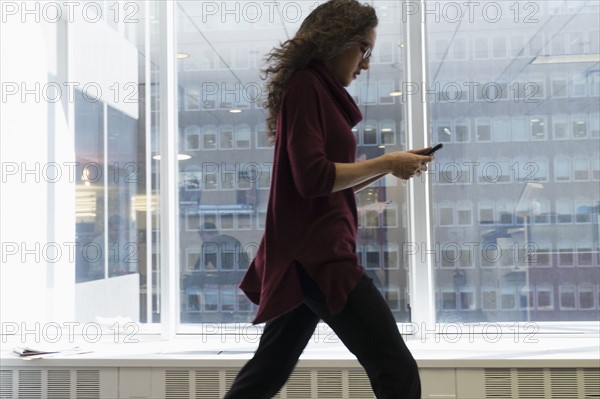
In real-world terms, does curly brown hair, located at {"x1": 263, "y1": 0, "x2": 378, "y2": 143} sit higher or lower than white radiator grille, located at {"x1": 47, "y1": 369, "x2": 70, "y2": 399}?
higher

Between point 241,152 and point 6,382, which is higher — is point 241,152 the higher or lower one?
the higher one

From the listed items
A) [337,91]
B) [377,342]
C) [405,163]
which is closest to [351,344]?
[377,342]

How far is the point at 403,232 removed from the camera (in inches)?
121

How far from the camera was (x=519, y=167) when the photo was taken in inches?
119

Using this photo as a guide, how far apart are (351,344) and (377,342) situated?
0.07 metres

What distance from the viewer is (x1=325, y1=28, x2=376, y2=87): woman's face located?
1.64 m

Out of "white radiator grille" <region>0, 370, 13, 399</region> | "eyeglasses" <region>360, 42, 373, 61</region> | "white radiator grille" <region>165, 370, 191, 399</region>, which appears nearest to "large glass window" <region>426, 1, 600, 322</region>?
"white radiator grille" <region>165, 370, 191, 399</region>

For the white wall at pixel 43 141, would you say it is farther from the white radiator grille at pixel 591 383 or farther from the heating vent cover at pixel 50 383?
the white radiator grille at pixel 591 383

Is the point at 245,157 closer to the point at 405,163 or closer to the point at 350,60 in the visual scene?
the point at 350,60

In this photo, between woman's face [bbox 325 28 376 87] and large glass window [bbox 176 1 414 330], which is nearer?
woman's face [bbox 325 28 376 87]

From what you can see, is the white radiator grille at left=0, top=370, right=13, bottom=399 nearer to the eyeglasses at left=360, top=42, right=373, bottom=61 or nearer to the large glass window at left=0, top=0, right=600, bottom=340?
the large glass window at left=0, top=0, right=600, bottom=340

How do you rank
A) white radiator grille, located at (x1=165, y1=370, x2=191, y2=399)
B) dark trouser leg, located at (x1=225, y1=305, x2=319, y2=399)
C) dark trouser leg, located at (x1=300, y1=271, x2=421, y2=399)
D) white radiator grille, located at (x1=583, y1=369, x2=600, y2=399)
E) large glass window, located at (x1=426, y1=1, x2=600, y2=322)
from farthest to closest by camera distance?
large glass window, located at (x1=426, y1=1, x2=600, y2=322), white radiator grille, located at (x1=165, y1=370, x2=191, y2=399), white radiator grille, located at (x1=583, y1=369, x2=600, y2=399), dark trouser leg, located at (x1=225, y1=305, x2=319, y2=399), dark trouser leg, located at (x1=300, y1=271, x2=421, y2=399)

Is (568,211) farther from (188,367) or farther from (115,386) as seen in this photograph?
(115,386)

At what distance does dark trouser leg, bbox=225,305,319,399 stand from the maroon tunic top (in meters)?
0.06
